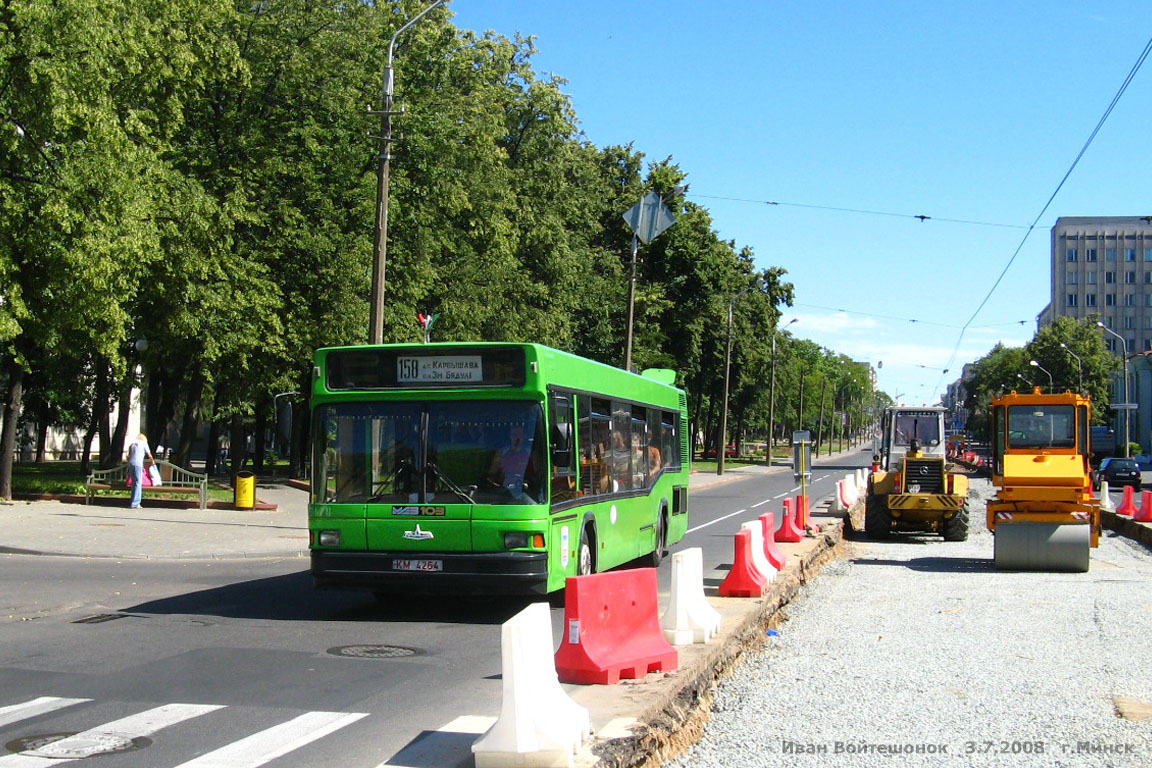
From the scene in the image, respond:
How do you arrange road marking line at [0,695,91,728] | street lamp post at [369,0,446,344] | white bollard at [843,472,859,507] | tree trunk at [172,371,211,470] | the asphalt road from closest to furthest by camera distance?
the asphalt road
road marking line at [0,695,91,728]
street lamp post at [369,0,446,344]
white bollard at [843,472,859,507]
tree trunk at [172,371,211,470]

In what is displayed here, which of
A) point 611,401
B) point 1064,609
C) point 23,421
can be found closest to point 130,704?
point 611,401

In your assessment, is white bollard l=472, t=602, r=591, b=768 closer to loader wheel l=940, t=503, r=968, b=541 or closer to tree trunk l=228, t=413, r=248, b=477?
loader wheel l=940, t=503, r=968, b=541

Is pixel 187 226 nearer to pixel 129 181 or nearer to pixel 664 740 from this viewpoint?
pixel 129 181

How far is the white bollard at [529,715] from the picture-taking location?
19.2 feet

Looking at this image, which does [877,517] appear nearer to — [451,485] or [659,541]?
[659,541]

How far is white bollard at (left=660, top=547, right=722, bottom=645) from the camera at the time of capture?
382 inches

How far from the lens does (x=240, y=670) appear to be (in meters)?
9.14

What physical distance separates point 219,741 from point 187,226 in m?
22.7

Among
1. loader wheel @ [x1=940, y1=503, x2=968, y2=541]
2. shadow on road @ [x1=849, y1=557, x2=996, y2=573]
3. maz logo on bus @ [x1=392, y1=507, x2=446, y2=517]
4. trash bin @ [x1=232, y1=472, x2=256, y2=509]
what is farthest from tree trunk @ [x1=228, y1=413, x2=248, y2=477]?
maz logo on bus @ [x1=392, y1=507, x2=446, y2=517]

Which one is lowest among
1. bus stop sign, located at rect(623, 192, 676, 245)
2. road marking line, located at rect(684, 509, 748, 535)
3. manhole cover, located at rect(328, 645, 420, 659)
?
road marking line, located at rect(684, 509, 748, 535)

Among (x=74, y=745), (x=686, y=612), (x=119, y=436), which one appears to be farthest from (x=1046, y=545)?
(x=119, y=436)

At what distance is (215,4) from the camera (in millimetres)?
28453

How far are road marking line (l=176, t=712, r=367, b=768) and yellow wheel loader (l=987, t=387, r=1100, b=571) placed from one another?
1357 centimetres

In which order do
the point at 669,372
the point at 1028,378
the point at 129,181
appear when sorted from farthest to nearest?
the point at 1028,378, the point at 129,181, the point at 669,372
